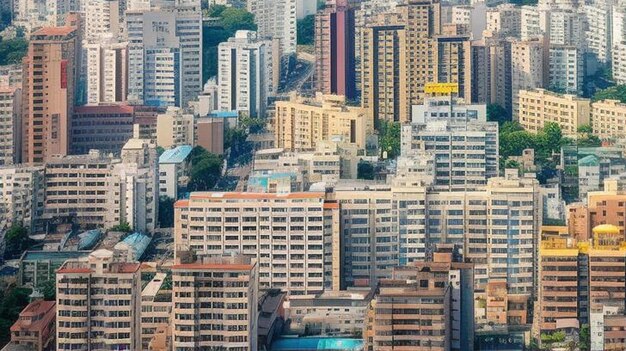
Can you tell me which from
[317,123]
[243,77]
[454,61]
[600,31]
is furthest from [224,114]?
[600,31]

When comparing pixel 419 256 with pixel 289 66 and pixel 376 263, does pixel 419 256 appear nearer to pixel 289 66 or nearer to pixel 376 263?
pixel 376 263

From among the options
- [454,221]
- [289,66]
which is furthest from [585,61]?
[454,221]

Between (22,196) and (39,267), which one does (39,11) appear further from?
(39,267)

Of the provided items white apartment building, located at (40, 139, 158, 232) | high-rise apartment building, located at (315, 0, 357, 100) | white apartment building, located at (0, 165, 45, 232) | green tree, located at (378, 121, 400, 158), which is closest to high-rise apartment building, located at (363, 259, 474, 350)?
white apartment building, located at (40, 139, 158, 232)

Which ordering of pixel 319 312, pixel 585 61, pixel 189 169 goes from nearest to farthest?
pixel 319 312
pixel 189 169
pixel 585 61

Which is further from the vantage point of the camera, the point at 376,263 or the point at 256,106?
the point at 256,106

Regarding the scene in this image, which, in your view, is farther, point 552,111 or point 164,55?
point 164,55

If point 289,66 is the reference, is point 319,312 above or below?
below

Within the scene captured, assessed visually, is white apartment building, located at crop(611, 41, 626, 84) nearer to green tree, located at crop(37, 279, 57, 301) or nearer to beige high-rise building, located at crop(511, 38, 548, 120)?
beige high-rise building, located at crop(511, 38, 548, 120)
